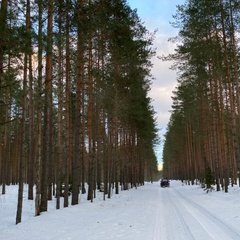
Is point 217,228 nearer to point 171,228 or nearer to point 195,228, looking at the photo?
point 195,228

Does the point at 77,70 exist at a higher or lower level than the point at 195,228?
higher

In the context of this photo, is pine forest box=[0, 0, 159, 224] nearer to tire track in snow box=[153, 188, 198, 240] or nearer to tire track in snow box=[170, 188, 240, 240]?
tire track in snow box=[153, 188, 198, 240]

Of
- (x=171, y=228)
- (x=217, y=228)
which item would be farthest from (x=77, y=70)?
(x=217, y=228)

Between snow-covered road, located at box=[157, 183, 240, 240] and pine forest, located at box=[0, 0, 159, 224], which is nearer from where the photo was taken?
A: snow-covered road, located at box=[157, 183, 240, 240]

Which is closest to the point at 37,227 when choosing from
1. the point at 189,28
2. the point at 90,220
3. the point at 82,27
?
the point at 90,220

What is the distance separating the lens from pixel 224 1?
1877 centimetres

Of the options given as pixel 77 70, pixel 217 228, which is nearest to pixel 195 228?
pixel 217 228

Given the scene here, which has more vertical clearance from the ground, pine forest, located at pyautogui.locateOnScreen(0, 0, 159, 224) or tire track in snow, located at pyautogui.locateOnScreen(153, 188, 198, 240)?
pine forest, located at pyautogui.locateOnScreen(0, 0, 159, 224)

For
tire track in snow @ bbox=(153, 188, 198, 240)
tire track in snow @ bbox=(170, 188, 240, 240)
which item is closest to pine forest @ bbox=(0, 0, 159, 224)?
tire track in snow @ bbox=(153, 188, 198, 240)

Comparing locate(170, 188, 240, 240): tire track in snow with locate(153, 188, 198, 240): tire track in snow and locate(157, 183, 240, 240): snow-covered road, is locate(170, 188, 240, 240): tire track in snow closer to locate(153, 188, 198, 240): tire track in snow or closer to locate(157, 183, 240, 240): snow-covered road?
locate(157, 183, 240, 240): snow-covered road

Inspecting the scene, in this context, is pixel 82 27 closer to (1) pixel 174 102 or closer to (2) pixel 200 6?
(2) pixel 200 6

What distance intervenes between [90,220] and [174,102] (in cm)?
3531

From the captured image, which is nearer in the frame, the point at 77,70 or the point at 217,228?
the point at 217,228

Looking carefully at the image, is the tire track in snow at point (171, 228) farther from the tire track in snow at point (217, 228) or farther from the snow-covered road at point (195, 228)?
the tire track in snow at point (217, 228)
